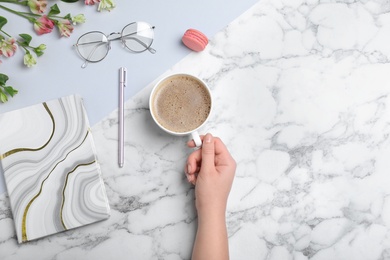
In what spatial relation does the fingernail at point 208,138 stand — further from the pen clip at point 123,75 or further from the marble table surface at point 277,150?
the pen clip at point 123,75

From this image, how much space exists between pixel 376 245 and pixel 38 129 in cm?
70

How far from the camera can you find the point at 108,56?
1.02m

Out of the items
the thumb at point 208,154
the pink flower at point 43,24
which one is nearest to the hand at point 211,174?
the thumb at point 208,154

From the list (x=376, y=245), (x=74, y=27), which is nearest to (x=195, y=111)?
(x=74, y=27)

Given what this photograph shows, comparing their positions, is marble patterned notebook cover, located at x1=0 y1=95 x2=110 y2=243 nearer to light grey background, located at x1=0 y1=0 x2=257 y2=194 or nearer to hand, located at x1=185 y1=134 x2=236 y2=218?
light grey background, located at x1=0 y1=0 x2=257 y2=194

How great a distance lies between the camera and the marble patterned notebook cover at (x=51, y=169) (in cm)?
98

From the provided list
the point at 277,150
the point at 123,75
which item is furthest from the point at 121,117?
the point at 277,150

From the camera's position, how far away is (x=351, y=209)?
998mm

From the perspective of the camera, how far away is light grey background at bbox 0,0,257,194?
101 centimetres

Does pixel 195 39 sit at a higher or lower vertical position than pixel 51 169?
higher

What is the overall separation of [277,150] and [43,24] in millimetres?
525

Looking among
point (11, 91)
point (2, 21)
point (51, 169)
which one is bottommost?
point (51, 169)

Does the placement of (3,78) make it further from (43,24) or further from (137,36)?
(137,36)

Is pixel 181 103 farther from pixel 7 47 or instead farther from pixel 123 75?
pixel 7 47
